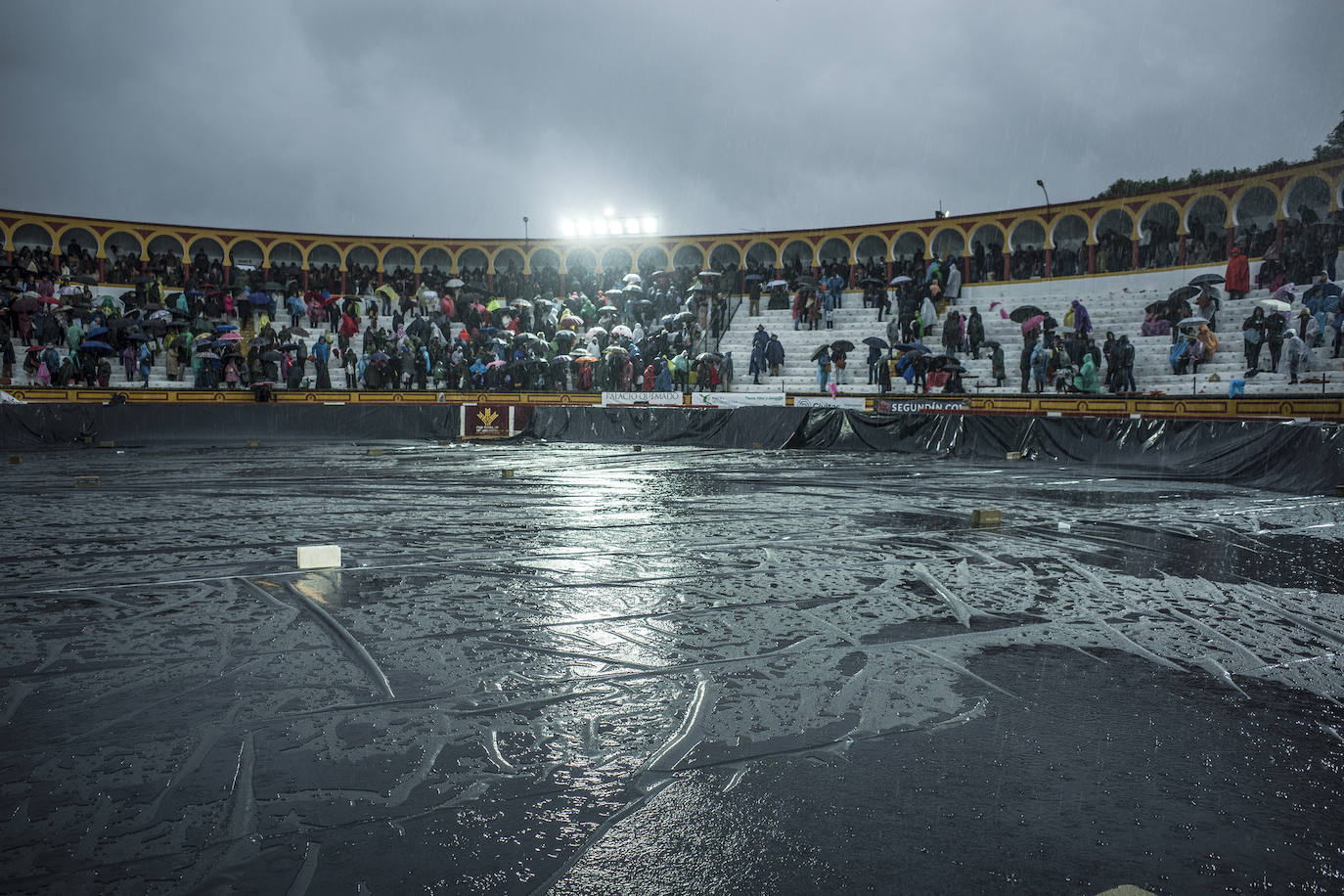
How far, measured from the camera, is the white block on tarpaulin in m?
6.02

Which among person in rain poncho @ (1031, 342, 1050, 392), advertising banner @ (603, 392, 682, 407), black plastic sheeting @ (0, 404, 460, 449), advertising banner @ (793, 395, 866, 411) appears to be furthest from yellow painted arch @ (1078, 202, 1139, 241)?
black plastic sheeting @ (0, 404, 460, 449)

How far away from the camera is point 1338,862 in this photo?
2268 millimetres

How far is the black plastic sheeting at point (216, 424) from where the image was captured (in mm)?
22625

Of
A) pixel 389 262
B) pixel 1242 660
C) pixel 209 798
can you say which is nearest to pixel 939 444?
pixel 1242 660

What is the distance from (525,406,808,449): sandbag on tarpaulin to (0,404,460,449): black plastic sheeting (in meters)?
3.29

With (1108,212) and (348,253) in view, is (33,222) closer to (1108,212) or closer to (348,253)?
(348,253)

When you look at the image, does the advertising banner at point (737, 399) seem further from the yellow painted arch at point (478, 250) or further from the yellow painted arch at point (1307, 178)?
the yellow painted arch at point (478, 250)

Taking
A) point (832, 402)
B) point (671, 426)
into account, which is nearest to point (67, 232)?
point (671, 426)

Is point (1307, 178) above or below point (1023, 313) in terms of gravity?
above

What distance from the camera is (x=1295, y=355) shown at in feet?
69.0

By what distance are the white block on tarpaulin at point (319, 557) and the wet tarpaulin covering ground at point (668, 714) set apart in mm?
140

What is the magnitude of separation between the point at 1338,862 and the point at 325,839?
255 centimetres

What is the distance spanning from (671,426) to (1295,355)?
48.6ft

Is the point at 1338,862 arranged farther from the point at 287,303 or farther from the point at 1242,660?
the point at 287,303
